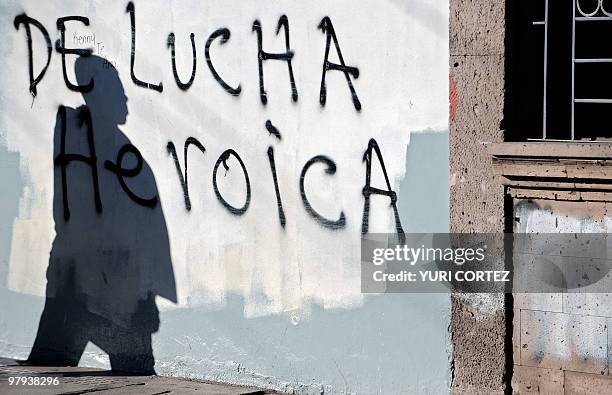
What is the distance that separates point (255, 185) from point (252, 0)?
1071mm

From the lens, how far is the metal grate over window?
5527 millimetres

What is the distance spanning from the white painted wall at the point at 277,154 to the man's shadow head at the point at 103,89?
0.08m

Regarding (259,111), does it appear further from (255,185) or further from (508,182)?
(508,182)

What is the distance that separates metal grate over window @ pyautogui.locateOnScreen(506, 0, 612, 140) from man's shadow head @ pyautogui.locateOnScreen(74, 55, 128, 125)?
2490 millimetres

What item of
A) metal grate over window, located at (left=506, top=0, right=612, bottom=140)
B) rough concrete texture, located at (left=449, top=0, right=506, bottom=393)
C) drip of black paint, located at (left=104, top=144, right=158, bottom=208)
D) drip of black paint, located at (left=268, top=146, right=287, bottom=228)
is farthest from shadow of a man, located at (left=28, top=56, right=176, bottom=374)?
metal grate over window, located at (left=506, top=0, right=612, bottom=140)

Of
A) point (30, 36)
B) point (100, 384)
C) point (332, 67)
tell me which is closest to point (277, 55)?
point (332, 67)

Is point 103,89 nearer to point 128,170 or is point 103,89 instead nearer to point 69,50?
point 69,50

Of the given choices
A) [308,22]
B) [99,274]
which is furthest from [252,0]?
[99,274]

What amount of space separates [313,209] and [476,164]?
3.24ft

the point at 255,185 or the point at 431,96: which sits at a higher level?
the point at 431,96

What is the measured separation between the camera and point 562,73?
5703 mm

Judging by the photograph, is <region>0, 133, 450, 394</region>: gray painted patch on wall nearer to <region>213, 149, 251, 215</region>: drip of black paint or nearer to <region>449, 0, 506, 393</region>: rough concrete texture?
<region>449, 0, 506, 393</region>: rough concrete texture

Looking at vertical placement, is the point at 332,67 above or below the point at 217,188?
above

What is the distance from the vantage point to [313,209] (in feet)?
19.8
